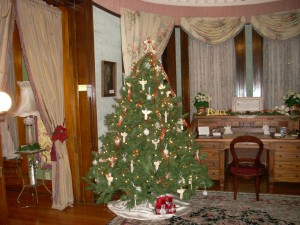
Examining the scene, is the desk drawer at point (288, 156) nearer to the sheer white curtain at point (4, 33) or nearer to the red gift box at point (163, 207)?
the red gift box at point (163, 207)

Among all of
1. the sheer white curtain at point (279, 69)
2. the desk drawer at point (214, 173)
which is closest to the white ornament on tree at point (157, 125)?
the desk drawer at point (214, 173)

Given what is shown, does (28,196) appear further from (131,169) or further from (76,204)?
(131,169)

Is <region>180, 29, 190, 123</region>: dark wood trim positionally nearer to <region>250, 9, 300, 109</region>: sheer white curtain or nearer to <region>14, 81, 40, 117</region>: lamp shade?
<region>250, 9, 300, 109</region>: sheer white curtain

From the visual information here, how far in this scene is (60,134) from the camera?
4.61m

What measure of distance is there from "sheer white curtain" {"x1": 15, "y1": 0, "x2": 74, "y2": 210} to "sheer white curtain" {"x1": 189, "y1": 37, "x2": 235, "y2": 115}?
10.2 feet

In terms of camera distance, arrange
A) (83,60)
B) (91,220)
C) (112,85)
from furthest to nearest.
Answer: (112,85) → (83,60) → (91,220)

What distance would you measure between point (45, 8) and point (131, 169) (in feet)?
8.33

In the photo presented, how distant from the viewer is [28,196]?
5.33m

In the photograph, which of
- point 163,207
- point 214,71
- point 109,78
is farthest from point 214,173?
point 109,78

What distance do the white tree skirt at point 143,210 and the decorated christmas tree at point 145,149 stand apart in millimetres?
126

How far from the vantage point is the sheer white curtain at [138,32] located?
17.9 feet

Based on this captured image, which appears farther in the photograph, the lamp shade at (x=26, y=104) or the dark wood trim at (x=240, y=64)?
the dark wood trim at (x=240, y=64)

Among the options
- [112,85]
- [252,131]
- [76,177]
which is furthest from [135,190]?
[252,131]

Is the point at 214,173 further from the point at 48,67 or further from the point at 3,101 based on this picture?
the point at 3,101
